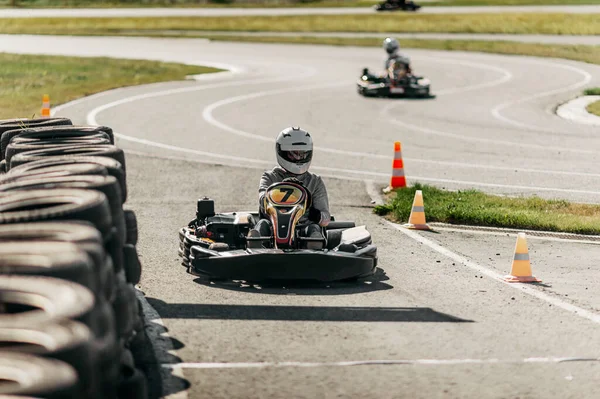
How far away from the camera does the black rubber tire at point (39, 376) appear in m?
4.69

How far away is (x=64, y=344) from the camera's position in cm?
482

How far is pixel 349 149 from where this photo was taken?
20031 millimetres

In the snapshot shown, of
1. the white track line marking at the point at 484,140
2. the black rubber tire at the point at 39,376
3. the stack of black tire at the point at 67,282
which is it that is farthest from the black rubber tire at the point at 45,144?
the white track line marking at the point at 484,140

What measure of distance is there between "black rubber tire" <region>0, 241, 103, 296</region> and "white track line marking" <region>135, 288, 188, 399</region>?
1255 mm

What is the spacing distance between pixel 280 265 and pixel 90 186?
102 inches

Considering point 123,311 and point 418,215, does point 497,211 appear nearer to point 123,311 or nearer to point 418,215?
point 418,215

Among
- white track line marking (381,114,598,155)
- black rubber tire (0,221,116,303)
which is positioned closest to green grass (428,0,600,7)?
white track line marking (381,114,598,155)

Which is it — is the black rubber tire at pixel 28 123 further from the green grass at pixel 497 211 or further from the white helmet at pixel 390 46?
the white helmet at pixel 390 46

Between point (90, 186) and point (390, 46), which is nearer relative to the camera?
point (90, 186)

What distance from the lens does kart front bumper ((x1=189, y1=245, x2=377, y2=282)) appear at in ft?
30.8

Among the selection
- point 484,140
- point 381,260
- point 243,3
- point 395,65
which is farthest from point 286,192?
point 243,3

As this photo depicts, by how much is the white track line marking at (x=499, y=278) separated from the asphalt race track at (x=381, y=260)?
3cm

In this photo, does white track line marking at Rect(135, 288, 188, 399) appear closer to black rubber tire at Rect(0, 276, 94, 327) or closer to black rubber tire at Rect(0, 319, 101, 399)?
black rubber tire at Rect(0, 276, 94, 327)

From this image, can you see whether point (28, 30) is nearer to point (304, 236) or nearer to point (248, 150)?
point (248, 150)
